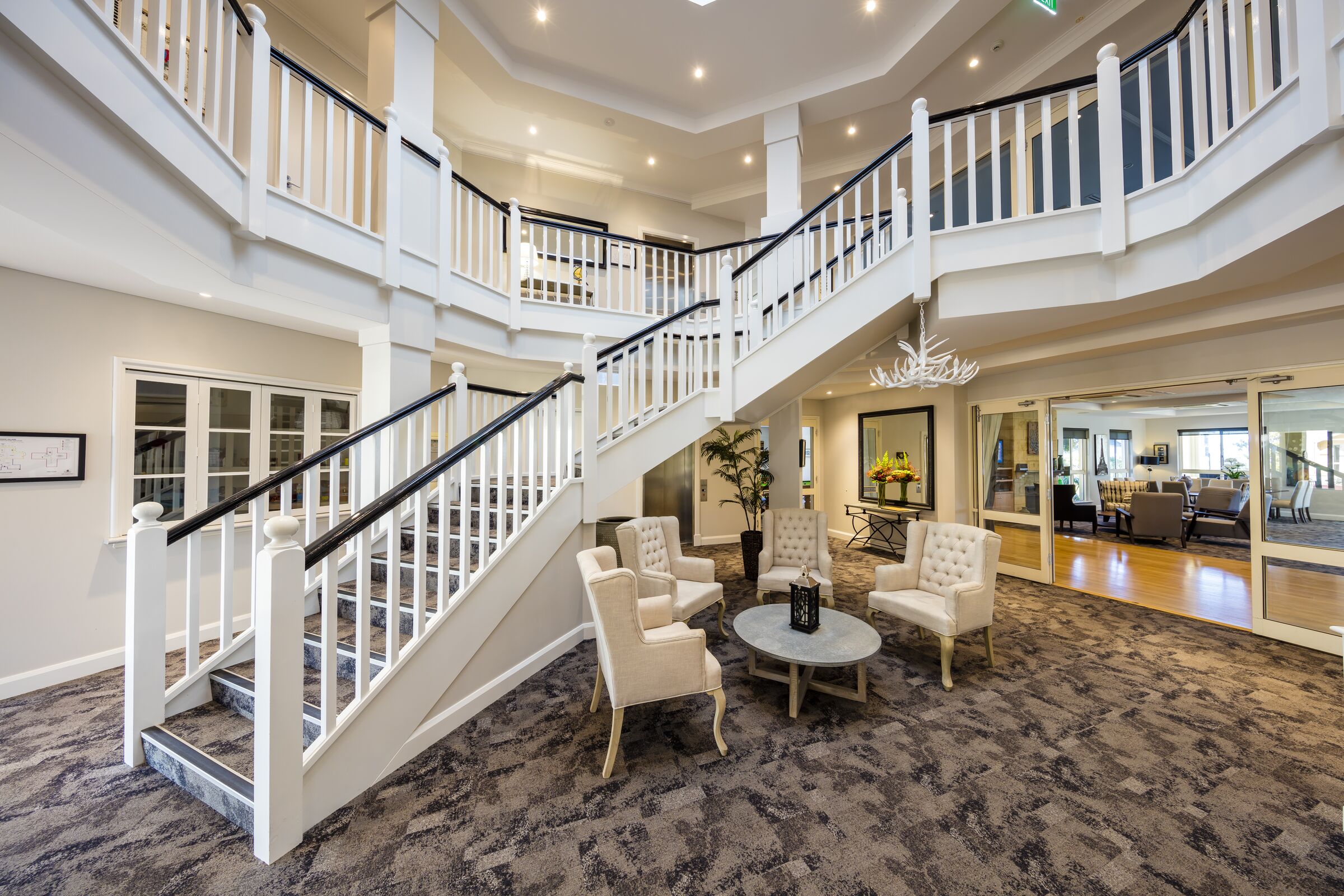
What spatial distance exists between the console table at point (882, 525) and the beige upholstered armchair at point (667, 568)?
385 centimetres

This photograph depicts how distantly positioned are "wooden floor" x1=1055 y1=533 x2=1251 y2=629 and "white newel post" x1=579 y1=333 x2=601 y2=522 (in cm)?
540

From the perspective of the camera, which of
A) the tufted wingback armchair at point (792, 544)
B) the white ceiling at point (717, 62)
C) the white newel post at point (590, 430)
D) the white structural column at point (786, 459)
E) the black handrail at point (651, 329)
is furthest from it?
the white structural column at point (786, 459)

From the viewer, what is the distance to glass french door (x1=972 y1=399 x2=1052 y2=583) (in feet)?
17.6

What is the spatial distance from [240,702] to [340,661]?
1.38 feet

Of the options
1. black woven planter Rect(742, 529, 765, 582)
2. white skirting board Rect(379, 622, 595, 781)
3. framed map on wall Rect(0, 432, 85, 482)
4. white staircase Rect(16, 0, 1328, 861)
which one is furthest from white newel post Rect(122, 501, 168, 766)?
black woven planter Rect(742, 529, 765, 582)

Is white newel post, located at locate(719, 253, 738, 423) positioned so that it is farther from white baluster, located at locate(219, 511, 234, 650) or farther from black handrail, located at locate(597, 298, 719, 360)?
white baluster, located at locate(219, 511, 234, 650)

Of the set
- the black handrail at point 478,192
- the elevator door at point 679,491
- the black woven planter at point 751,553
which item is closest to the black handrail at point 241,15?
the black handrail at point 478,192

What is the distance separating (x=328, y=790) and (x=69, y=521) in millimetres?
2936

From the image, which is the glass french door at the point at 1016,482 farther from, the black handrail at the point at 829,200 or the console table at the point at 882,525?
the black handrail at the point at 829,200

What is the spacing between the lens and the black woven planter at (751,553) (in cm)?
557

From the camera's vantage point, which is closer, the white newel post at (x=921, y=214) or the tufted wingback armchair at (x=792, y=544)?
the white newel post at (x=921, y=214)

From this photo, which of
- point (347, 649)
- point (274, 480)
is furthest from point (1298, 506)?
point (274, 480)

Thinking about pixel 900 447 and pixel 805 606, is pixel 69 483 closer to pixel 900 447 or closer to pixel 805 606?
pixel 805 606

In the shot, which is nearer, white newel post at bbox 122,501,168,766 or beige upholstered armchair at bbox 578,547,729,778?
white newel post at bbox 122,501,168,766
